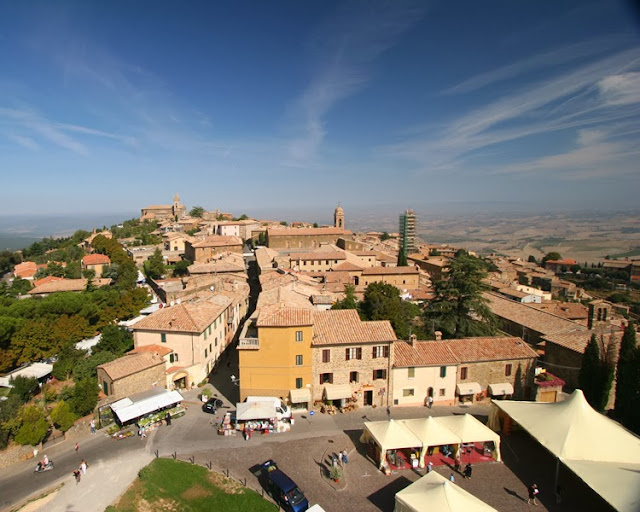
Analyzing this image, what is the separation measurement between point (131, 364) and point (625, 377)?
30525 mm

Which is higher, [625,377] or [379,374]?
[625,377]

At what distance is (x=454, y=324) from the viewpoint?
111ft

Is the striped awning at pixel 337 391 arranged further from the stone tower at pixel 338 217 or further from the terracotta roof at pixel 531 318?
A: the stone tower at pixel 338 217

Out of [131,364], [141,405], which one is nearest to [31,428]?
[141,405]

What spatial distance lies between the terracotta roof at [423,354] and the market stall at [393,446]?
18.7ft

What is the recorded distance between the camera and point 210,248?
70.6 metres

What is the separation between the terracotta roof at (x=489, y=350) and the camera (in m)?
25.9

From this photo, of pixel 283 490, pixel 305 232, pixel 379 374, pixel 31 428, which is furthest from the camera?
pixel 305 232

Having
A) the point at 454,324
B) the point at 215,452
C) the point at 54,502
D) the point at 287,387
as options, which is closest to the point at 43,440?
the point at 54,502

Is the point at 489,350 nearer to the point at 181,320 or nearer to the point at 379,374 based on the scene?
the point at 379,374

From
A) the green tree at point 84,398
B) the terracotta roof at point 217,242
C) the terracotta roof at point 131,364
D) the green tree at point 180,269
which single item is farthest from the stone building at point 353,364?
the terracotta roof at point 217,242

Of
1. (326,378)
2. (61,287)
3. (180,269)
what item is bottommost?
(61,287)

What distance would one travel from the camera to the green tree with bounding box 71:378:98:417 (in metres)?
24.4

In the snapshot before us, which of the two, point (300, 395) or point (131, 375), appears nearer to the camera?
point (300, 395)
